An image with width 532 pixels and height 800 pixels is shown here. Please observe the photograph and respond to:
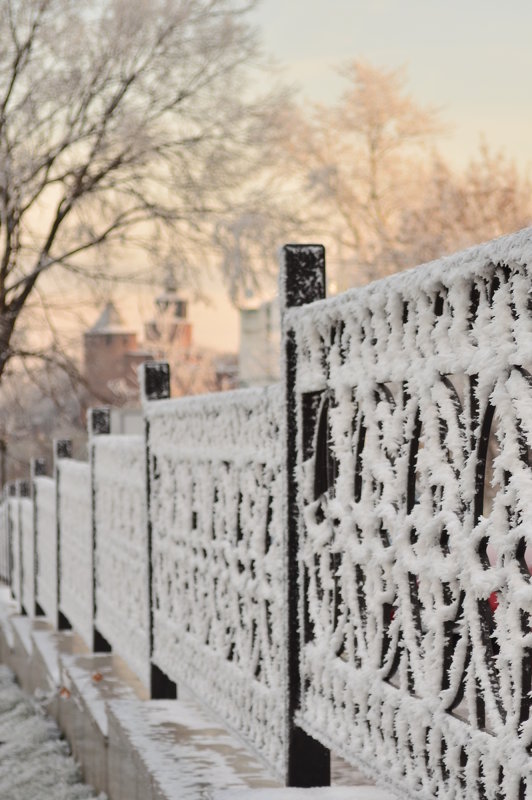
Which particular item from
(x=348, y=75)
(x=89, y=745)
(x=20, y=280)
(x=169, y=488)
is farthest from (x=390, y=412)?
(x=348, y=75)

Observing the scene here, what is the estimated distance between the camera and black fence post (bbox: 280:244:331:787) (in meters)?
2.79

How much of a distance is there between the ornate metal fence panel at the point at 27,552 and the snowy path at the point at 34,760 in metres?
3.27

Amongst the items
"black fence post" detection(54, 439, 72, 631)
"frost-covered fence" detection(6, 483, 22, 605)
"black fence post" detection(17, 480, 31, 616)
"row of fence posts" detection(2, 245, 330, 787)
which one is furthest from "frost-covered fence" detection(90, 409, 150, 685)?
"frost-covered fence" detection(6, 483, 22, 605)

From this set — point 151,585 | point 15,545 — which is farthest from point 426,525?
point 15,545

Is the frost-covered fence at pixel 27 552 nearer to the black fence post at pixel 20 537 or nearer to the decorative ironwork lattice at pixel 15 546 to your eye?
the black fence post at pixel 20 537

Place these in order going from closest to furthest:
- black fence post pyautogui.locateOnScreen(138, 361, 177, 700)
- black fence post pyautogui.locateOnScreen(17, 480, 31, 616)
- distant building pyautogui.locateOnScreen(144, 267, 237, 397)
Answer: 1. black fence post pyautogui.locateOnScreen(138, 361, 177, 700)
2. black fence post pyautogui.locateOnScreen(17, 480, 31, 616)
3. distant building pyautogui.locateOnScreen(144, 267, 237, 397)

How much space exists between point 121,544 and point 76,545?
206 centimetres

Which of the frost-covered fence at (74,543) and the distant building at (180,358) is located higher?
the distant building at (180,358)

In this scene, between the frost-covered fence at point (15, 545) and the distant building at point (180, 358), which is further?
the distant building at point (180, 358)

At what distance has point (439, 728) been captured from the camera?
1.97m

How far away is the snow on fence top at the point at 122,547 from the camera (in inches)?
201

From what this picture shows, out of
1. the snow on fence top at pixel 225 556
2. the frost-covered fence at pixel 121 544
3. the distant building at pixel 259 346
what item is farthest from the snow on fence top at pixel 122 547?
the distant building at pixel 259 346

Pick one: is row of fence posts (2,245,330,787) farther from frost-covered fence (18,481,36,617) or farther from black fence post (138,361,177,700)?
frost-covered fence (18,481,36,617)

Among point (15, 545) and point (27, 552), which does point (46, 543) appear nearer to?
point (27, 552)
